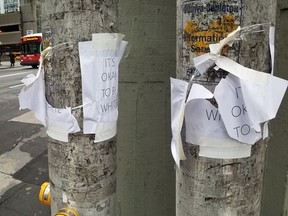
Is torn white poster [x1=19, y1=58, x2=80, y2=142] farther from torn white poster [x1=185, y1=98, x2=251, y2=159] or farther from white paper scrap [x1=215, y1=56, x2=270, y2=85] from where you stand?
white paper scrap [x1=215, y1=56, x2=270, y2=85]

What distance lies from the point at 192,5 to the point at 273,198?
6.49 feet

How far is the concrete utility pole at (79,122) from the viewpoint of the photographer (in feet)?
4.57

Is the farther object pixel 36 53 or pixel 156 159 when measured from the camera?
pixel 36 53

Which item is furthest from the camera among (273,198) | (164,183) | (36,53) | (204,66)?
(36,53)

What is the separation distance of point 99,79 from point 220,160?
675mm

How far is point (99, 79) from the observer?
4.75 ft

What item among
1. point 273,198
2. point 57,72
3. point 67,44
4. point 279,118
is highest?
point 67,44

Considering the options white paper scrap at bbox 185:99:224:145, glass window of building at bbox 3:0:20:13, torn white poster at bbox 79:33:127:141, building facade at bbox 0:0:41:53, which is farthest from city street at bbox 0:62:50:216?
glass window of building at bbox 3:0:20:13

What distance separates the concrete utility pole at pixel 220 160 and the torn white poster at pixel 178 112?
0.15 ft

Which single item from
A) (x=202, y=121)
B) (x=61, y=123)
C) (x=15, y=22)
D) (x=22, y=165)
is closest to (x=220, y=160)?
(x=202, y=121)

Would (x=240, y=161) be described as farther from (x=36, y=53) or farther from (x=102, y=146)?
(x=36, y=53)

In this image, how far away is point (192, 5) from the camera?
1181 millimetres

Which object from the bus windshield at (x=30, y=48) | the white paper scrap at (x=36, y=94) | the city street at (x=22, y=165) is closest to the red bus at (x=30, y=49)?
the bus windshield at (x=30, y=48)

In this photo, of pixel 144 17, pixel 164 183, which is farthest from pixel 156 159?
pixel 144 17
